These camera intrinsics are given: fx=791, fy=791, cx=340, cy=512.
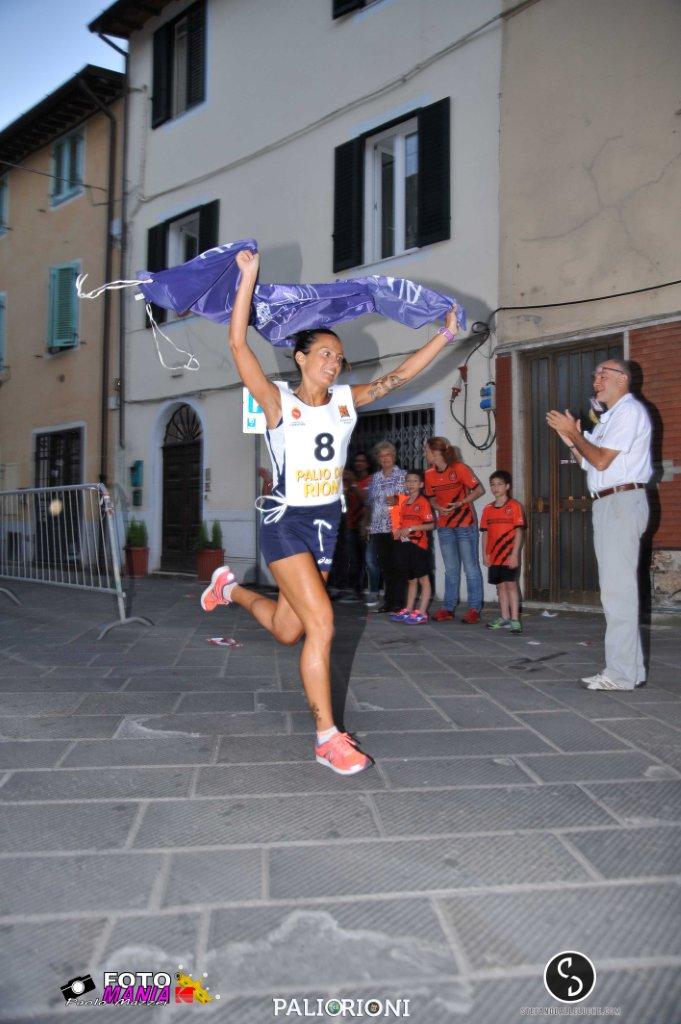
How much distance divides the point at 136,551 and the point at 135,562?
0.61ft

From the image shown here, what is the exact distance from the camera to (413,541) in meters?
7.81

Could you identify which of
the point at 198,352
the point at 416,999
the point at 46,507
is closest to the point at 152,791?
the point at 416,999

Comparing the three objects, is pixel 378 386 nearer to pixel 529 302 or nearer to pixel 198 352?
pixel 529 302

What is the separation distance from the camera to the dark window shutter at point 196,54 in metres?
13.2

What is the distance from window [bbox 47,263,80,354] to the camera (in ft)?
51.2

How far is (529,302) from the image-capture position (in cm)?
871

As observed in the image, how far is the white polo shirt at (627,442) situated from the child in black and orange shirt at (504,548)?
259 cm

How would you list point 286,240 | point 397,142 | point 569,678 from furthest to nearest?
point 286,240 → point 397,142 → point 569,678

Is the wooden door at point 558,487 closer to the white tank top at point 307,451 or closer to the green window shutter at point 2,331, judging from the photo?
the white tank top at point 307,451

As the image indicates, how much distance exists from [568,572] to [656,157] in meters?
4.25

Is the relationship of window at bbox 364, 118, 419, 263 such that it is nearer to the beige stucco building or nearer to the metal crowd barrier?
the metal crowd barrier

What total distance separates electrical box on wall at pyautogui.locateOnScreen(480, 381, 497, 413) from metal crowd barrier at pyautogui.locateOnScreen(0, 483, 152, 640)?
431 cm

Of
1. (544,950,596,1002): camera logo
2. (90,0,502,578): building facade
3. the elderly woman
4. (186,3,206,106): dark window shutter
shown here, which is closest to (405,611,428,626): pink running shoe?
the elderly woman

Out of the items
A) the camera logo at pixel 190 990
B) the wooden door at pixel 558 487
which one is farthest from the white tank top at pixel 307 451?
the wooden door at pixel 558 487
